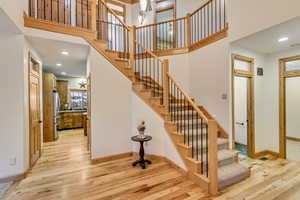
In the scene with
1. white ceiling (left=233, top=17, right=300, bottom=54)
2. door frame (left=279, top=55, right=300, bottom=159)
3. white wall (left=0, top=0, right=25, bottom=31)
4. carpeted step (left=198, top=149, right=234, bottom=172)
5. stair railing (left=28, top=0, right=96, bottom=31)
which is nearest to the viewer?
white wall (left=0, top=0, right=25, bottom=31)

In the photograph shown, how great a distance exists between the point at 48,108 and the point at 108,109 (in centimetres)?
287

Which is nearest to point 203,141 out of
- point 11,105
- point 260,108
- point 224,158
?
point 224,158

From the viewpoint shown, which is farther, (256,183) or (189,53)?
(189,53)

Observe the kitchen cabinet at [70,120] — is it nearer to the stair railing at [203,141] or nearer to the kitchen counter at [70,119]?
the kitchen counter at [70,119]

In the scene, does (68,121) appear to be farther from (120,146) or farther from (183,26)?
(183,26)

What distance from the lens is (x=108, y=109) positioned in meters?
3.47

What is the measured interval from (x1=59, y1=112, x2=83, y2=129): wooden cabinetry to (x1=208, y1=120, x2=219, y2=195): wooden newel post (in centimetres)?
656

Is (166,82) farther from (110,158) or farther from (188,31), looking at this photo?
(188,31)

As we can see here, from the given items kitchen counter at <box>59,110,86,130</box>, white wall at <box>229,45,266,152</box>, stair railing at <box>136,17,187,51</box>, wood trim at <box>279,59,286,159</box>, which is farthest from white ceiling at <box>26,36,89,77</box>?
wood trim at <box>279,59,286,159</box>

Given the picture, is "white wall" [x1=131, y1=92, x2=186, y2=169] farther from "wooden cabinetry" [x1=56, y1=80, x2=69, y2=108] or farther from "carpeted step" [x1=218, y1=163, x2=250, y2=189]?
"wooden cabinetry" [x1=56, y1=80, x2=69, y2=108]

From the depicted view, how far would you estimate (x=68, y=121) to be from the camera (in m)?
6.99

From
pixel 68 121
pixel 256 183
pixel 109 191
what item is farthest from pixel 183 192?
pixel 68 121

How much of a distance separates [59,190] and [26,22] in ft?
9.92

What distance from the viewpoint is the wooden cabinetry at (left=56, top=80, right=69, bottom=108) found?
7391 millimetres
